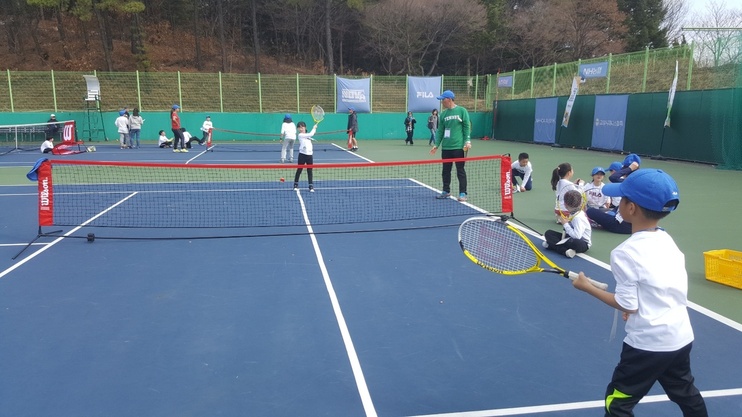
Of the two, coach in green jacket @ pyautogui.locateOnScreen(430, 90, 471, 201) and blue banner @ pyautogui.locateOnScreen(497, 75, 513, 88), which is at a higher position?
blue banner @ pyautogui.locateOnScreen(497, 75, 513, 88)

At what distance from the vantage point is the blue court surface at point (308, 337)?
146 inches

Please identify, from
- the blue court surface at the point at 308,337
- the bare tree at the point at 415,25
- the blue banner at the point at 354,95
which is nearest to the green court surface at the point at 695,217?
the blue court surface at the point at 308,337

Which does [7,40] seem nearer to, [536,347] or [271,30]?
[271,30]

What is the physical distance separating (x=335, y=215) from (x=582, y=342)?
19.5ft

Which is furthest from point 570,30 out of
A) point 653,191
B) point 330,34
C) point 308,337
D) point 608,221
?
point 653,191

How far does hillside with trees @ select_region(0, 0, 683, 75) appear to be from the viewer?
43531 millimetres

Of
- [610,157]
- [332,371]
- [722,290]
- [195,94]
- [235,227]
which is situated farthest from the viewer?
[195,94]

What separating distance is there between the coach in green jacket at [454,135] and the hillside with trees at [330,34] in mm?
36262

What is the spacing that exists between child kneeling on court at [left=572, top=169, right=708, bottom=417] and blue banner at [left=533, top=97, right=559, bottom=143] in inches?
968

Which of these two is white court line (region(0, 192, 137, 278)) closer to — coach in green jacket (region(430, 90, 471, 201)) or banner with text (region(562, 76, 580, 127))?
coach in green jacket (region(430, 90, 471, 201))

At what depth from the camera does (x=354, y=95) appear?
3130 cm

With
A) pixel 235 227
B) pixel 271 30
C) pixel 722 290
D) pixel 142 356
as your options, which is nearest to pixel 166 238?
pixel 235 227

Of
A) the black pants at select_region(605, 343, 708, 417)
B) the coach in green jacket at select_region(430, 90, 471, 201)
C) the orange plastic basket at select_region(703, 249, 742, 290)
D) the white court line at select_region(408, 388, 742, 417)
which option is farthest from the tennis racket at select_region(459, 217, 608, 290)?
the coach in green jacket at select_region(430, 90, 471, 201)

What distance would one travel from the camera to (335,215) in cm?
987
